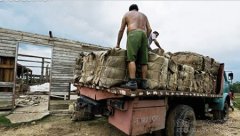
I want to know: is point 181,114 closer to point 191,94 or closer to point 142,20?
point 191,94

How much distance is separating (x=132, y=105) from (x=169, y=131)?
172cm

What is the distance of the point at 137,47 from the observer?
411cm

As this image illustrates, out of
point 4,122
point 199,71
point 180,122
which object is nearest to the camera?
point 180,122

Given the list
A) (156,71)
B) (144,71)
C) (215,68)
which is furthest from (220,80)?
(144,71)

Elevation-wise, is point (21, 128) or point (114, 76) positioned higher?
point (114, 76)

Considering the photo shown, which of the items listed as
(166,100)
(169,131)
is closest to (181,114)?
(169,131)

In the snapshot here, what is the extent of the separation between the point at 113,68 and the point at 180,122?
2428 mm

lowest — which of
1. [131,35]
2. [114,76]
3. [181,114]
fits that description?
[181,114]

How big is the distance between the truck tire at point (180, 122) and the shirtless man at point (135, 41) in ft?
4.71

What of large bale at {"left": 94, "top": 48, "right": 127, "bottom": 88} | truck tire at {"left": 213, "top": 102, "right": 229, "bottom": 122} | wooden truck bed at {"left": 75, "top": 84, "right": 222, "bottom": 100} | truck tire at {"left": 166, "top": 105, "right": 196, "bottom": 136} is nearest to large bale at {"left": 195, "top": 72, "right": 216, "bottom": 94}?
wooden truck bed at {"left": 75, "top": 84, "right": 222, "bottom": 100}

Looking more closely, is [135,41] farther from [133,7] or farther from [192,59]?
[192,59]

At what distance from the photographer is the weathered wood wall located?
27.3ft

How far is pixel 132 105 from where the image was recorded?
3.85m

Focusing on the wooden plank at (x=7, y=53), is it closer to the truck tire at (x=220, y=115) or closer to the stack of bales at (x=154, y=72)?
the stack of bales at (x=154, y=72)
